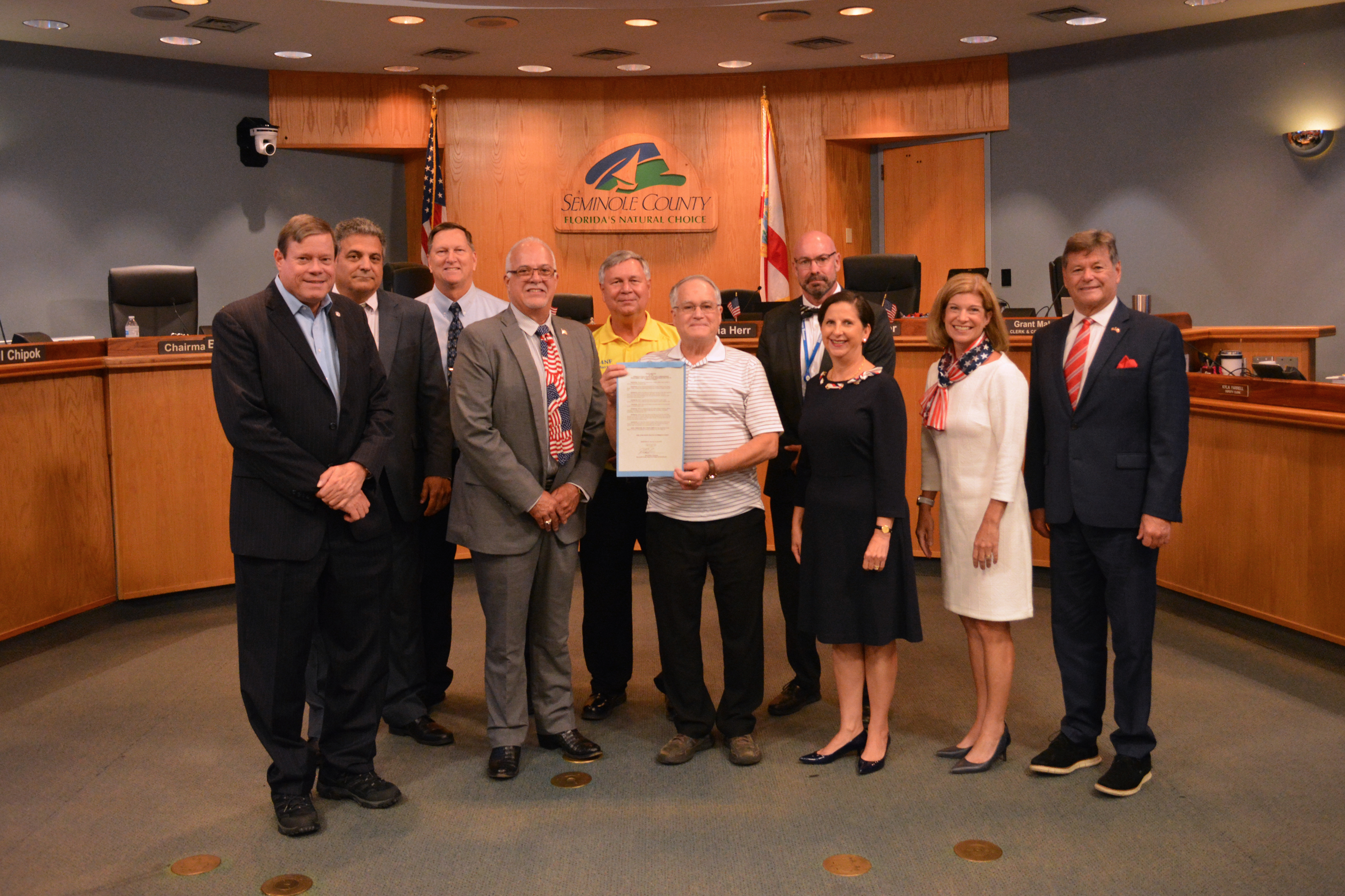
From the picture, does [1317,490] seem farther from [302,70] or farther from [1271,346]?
[302,70]

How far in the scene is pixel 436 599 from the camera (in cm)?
384

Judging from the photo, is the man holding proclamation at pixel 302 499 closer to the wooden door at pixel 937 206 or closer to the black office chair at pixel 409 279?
the black office chair at pixel 409 279

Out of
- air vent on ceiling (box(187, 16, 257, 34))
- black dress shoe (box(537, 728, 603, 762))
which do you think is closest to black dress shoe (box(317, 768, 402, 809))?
black dress shoe (box(537, 728, 603, 762))

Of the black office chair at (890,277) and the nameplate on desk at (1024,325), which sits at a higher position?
the black office chair at (890,277)

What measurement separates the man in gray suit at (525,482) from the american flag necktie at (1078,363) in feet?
4.78

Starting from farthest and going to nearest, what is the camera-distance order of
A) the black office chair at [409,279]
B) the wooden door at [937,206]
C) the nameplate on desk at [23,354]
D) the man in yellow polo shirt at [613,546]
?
the wooden door at [937,206]
the black office chair at [409,279]
the nameplate on desk at [23,354]
the man in yellow polo shirt at [613,546]

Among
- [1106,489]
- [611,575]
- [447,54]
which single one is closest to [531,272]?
[611,575]

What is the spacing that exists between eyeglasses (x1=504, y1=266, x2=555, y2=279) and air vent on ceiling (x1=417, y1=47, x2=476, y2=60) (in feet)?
18.7

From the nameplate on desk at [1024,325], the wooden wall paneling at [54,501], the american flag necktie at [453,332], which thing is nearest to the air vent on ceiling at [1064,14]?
the nameplate on desk at [1024,325]

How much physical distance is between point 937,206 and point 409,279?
19.8 ft

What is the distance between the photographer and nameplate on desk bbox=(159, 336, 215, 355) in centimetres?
516

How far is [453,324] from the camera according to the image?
3850 millimetres

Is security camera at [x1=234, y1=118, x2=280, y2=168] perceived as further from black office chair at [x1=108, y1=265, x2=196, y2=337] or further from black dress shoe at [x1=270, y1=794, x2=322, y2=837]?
black dress shoe at [x1=270, y1=794, x2=322, y2=837]

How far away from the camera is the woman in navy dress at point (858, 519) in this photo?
3180 millimetres
